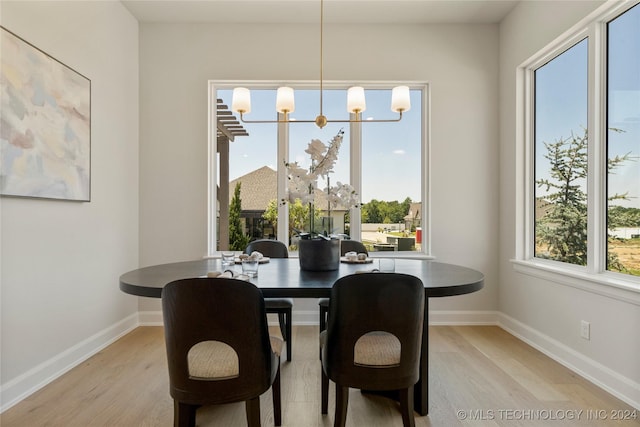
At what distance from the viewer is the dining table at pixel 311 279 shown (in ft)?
5.41

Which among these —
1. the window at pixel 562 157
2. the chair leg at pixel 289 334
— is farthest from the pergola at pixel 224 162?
the window at pixel 562 157

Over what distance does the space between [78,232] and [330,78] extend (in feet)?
8.32

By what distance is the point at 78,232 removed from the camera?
107 inches

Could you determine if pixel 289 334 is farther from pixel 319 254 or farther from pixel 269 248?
pixel 319 254

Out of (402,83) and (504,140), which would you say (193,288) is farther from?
(504,140)

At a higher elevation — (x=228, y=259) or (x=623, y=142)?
(x=623, y=142)

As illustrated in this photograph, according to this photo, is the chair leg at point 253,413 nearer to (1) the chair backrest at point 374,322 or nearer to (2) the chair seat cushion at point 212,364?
(2) the chair seat cushion at point 212,364

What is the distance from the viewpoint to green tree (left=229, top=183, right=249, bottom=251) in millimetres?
3799

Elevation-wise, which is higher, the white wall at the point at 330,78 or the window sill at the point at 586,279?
the white wall at the point at 330,78

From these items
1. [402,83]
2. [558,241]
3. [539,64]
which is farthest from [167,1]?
[558,241]

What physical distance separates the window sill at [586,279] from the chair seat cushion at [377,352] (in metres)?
1.47

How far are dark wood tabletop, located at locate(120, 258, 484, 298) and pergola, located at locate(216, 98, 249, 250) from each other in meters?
1.39

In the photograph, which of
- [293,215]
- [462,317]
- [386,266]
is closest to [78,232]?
[293,215]

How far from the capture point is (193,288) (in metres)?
1.37
